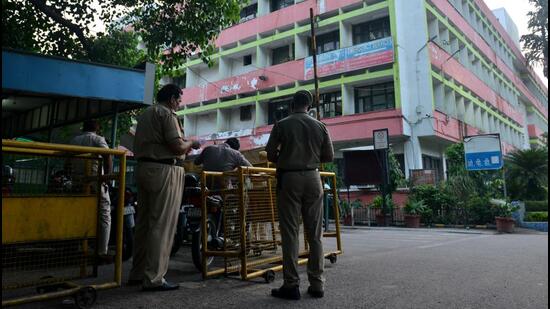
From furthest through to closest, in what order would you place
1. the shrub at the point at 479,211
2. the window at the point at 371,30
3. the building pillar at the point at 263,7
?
the building pillar at the point at 263,7
the window at the point at 371,30
the shrub at the point at 479,211

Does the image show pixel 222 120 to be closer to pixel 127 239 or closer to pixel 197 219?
pixel 127 239

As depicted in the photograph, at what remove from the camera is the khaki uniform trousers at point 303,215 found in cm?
388

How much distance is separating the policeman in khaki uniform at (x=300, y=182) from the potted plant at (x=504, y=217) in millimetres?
12039

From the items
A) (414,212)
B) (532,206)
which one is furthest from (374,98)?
(532,206)

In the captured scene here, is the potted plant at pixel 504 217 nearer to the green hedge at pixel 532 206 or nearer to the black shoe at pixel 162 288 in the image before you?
the green hedge at pixel 532 206

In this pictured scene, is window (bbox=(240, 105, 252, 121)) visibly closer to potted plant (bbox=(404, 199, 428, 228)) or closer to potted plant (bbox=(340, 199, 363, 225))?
potted plant (bbox=(340, 199, 363, 225))

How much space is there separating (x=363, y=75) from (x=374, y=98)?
1.56m

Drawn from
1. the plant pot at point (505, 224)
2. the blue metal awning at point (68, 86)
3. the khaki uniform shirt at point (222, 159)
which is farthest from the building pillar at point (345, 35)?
the khaki uniform shirt at point (222, 159)

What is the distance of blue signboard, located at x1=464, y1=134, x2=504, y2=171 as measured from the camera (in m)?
15.0

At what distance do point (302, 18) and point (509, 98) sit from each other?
23.5m

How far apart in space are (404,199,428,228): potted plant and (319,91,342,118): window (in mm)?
8309

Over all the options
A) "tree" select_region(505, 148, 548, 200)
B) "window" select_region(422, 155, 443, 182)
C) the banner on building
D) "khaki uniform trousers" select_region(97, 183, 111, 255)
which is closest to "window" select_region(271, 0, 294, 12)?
the banner on building

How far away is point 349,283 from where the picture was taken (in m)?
4.39

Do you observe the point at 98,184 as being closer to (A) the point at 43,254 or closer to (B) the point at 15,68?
(A) the point at 43,254
